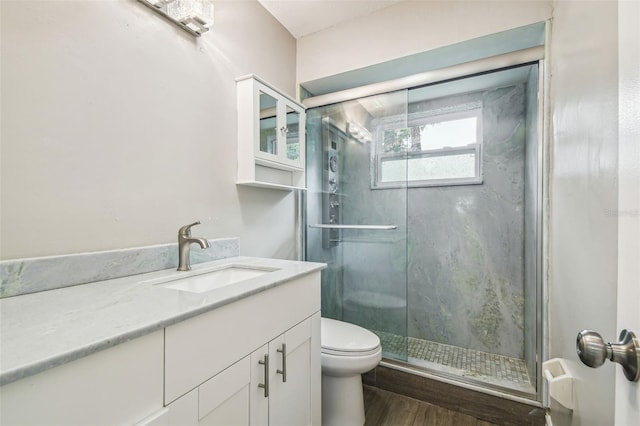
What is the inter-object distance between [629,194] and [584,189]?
64cm

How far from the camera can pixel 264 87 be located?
164 centimetres

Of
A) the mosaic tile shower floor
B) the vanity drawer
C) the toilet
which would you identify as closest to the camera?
the vanity drawer

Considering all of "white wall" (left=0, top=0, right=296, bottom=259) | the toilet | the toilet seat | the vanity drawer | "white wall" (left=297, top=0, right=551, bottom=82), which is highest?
"white wall" (left=297, top=0, right=551, bottom=82)

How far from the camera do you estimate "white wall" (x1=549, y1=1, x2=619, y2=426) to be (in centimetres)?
72

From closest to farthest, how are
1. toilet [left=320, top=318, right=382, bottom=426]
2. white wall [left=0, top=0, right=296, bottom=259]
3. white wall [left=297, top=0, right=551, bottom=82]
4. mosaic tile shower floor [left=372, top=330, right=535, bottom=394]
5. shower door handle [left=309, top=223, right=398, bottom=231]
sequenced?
white wall [left=0, top=0, right=296, bottom=259], toilet [left=320, top=318, right=382, bottom=426], white wall [left=297, top=0, right=551, bottom=82], mosaic tile shower floor [left=372, top=330, right=535, bottom=394], shower door handle [left=309, top=223, right=398, bottom=231]

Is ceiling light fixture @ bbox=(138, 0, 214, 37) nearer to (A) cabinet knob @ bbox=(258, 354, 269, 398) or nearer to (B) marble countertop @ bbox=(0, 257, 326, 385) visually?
(B) marble countertop @ bbox=(0, 257, 326, 385)

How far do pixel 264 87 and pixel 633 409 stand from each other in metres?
1.78

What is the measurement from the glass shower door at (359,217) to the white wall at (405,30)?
0.28 m

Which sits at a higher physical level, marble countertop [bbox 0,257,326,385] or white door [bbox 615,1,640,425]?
white door [bbox 615,1,640,425]

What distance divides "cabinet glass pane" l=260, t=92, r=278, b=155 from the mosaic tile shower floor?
4.95ft

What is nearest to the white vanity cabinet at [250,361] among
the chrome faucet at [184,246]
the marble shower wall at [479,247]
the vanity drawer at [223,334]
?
the vanity drawer at [223,334]

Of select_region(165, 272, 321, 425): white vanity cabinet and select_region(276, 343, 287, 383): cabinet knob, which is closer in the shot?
select_region(165, 272, 321, 425): white vanity cabinet


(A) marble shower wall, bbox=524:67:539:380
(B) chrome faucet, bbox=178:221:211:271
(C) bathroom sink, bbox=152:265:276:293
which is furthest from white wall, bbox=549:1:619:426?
(B) chrome faucet, bbox=178:221:211:271

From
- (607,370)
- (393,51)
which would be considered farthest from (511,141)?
(607,370)
